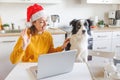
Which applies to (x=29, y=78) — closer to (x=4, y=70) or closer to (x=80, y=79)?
(x=80, y=79)

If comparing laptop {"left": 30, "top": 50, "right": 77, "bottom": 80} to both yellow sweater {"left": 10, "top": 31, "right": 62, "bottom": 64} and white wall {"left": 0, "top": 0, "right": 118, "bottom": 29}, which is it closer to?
yellow sweater {"left": 10, "top": 31, "right": 62, "bottom": 64}

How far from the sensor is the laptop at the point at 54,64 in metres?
1.19

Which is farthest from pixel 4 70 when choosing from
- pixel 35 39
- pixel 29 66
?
pixel 29 66

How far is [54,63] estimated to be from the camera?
1.23 m

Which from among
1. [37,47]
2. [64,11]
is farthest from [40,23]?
[64,11]

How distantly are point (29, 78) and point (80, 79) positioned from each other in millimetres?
373

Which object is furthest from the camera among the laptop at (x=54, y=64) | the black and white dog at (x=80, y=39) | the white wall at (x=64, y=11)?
the white wall at (x=64, y=11)

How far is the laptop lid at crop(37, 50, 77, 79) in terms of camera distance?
119 centimetres

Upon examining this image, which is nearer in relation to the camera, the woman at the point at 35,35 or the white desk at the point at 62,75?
the white desk at the point at 62,75

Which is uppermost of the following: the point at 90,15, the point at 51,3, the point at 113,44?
the point at 51,3

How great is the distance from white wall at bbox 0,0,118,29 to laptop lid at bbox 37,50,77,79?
237 cm

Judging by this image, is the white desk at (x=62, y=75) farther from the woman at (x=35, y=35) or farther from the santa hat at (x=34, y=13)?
the santa hat at (x=34, y=13)

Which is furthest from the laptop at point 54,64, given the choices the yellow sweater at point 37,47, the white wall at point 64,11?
the white wall at point 64,11

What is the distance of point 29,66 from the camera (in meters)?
1.50
